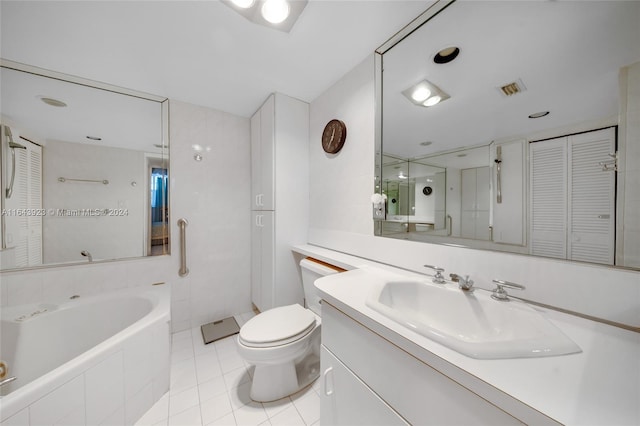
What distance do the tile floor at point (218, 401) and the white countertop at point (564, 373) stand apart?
1.03 meters

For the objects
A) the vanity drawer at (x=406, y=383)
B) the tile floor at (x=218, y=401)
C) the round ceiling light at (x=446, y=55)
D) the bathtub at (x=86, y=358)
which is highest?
the round ceiling light at (x=446, y=55)

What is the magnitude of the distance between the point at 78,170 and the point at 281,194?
1.55m

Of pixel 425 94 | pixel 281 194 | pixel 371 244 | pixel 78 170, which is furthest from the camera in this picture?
pixel 281 194

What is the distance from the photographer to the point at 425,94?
46.2 inches

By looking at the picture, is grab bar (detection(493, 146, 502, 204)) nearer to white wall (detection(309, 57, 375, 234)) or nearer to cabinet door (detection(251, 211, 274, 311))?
white wall (detection(309, 57, 375, 234))

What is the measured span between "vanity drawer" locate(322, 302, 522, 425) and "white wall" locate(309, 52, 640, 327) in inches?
21.5

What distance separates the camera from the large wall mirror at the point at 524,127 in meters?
0.64

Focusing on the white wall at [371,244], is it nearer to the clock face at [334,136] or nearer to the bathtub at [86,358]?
the clock face at [334,136]

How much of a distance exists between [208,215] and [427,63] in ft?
7.05

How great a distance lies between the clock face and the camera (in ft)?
5.25

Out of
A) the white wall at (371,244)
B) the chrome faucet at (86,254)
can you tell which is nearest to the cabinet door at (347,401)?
the white wall at (371,244)

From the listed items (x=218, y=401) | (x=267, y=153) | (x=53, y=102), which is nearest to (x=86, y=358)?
(x=218, y=401)

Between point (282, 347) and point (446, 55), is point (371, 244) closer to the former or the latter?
point (282, 347)

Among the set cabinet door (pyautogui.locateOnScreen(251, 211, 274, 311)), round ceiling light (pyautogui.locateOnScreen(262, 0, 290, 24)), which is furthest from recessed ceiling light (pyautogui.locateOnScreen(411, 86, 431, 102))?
cabinet door (pyautogui.locateOnScreen(251, 211, 274, 311))
